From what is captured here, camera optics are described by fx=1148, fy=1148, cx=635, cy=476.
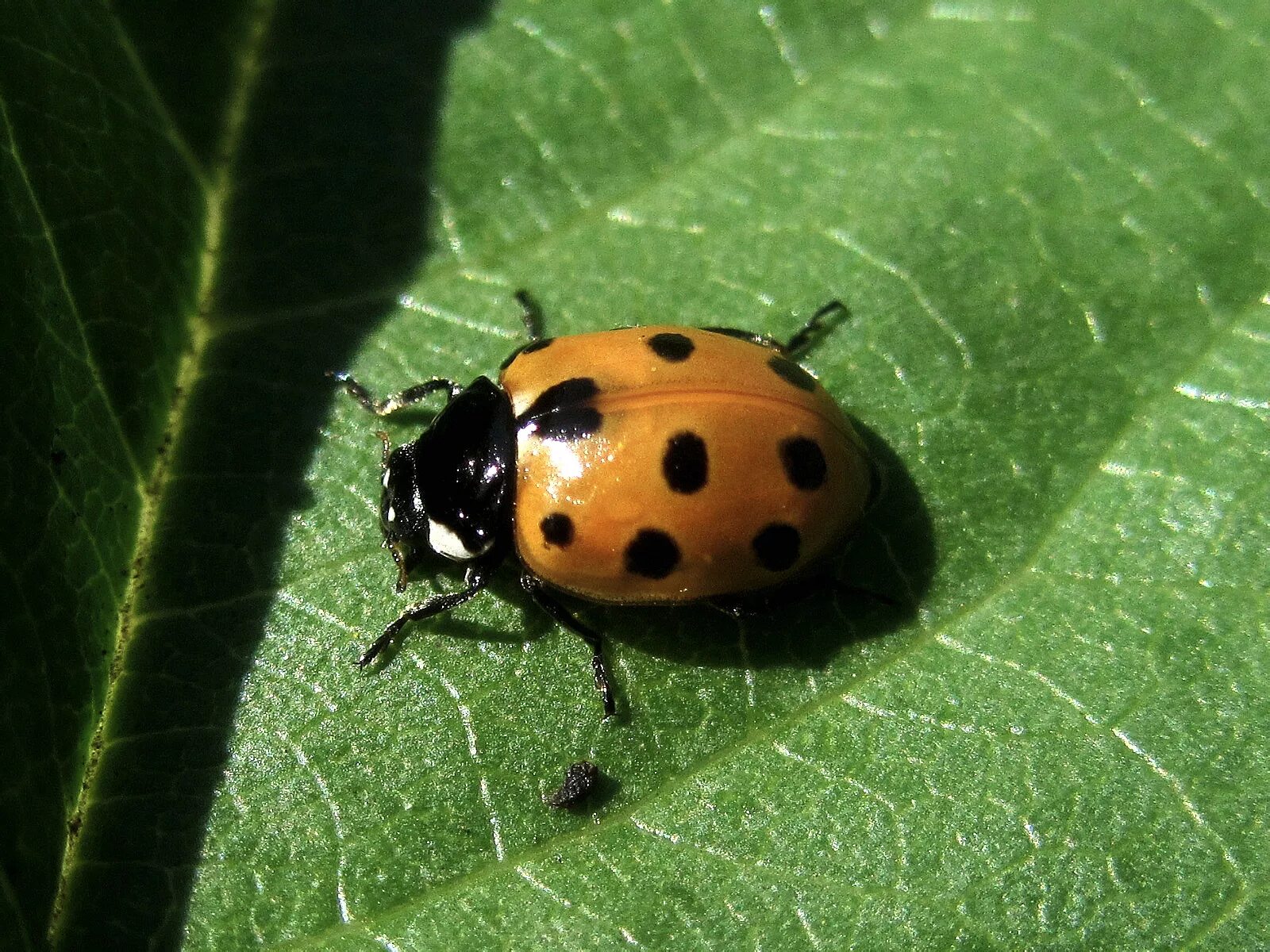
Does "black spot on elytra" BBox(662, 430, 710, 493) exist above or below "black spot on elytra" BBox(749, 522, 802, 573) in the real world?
above

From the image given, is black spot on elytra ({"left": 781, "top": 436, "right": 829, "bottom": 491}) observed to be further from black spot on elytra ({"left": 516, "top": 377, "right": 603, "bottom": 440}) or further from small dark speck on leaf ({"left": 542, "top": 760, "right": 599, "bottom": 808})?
small dark speck on leaf ({"left": 542, "top": 760, "right": 599, "bottom": 808})

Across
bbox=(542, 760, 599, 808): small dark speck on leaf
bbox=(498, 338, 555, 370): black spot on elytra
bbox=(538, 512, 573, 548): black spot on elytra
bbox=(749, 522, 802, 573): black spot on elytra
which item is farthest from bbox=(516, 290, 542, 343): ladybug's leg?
bbox=(542, 760, 599, 808): small dark speck on leaf

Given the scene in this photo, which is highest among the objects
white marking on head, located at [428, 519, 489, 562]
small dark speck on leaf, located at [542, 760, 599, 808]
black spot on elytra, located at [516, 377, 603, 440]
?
black spot on elytra, located at [516, 377, 603, 440]

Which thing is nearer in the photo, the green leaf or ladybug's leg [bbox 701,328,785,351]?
the green leaf

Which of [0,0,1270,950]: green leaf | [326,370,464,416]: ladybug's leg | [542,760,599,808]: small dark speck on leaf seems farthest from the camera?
[326,370,464,416]: ladybug's leg

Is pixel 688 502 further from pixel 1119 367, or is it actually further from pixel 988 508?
pixel 1119 367

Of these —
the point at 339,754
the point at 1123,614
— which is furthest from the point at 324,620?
the point at 1123,614

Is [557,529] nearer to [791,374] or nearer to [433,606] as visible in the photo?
[433,606]

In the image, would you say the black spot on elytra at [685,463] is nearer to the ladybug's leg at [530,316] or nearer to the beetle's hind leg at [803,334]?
the beetle's hind leg at [803,334]
